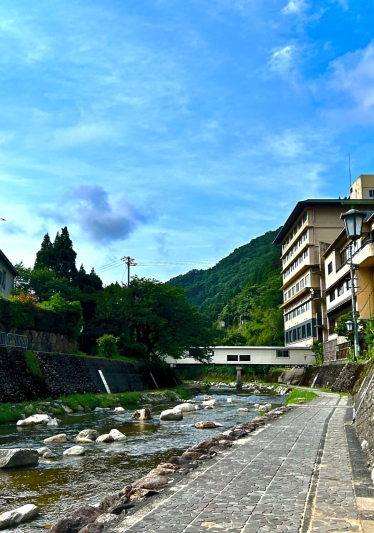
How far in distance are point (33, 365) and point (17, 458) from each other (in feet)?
56.6

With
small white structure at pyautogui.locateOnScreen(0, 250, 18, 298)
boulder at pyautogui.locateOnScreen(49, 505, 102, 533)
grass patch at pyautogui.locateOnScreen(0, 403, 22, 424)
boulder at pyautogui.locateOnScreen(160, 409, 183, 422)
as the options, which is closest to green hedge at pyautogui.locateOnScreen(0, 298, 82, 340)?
small white structure at pyautogui.locateOnScreen(0, 250, 18, 298)

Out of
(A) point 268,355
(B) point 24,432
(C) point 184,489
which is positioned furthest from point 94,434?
(A) point 268,355

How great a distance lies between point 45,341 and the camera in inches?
1500

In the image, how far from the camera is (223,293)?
14125 centimetres

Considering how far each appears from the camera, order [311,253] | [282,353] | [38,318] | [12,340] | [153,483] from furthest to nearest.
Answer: [282,353]
[311,253]
[38,318]
[12,340]
[153,483]

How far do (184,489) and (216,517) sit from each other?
4.94ft

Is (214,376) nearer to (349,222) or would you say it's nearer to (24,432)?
(24,432)

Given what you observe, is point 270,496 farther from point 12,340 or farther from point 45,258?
point 45,258

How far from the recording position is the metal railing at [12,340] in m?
27.5

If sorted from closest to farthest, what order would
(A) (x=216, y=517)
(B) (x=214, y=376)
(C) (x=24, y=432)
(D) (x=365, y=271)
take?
1. (A) (x=216, y=517)
2. (C) (x=24, y=432)
3. (D) (x=365, y=271)
4. (B) (x=214, y=376)

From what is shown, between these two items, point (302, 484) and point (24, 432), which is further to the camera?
point (24, 432)

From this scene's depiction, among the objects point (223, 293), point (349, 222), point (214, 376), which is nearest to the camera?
point (349, 222)

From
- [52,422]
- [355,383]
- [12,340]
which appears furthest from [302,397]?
[12,340]

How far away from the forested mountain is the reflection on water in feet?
241
